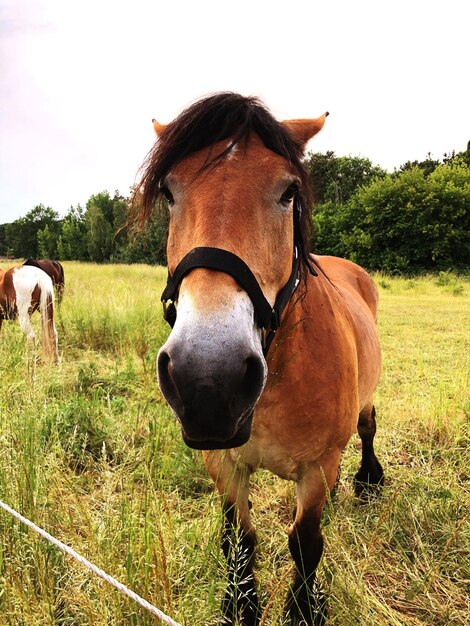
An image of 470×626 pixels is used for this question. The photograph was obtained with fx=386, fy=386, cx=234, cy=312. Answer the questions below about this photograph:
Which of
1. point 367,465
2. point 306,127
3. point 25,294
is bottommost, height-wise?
point 367,465

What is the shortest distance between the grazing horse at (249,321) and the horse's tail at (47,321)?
144 inches

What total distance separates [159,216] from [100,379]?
3.12 metres

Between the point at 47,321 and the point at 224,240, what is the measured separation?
4.40 metres

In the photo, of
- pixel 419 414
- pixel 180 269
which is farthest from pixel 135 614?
pixel 419 414

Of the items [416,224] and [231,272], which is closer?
[231,272]

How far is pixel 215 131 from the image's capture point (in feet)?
4.66

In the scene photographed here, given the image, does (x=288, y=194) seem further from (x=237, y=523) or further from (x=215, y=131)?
(x=237, y=523)

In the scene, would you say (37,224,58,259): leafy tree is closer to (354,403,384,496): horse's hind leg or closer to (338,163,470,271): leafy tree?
(338,163,470,271): leafy tree

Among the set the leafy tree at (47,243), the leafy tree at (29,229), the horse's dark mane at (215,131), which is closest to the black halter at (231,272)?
the horse's dark mane at (215,131)

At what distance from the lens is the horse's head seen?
0.95 m

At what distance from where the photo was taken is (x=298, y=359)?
162 cm

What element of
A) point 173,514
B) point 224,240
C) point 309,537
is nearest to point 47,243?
point 173,514

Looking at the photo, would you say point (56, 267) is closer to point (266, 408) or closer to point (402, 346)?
point (402, 346)

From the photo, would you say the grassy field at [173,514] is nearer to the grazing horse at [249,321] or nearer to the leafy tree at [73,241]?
the grazing horse at [249,321]
